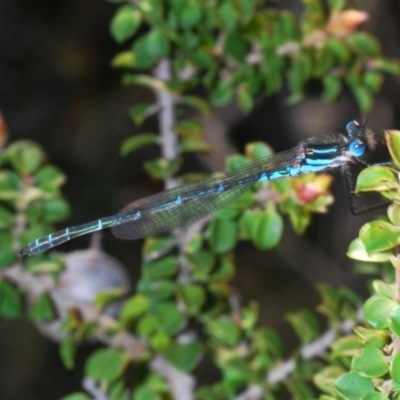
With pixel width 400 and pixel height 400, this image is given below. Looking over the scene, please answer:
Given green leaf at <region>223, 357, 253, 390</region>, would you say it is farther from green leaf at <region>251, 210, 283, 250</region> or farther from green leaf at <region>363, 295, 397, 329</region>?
green leaf at <region>363, 295, 397, 329</region>

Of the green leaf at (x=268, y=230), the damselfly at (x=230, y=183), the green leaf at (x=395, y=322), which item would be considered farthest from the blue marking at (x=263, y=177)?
the green leaf at (x=395, y=322)

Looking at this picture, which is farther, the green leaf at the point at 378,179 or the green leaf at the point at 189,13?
the green leaf at the point at 189,13

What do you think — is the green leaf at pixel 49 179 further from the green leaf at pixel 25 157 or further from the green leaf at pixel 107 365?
the green leaf at pixel 107 365

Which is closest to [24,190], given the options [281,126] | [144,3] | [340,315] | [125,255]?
[144,3]

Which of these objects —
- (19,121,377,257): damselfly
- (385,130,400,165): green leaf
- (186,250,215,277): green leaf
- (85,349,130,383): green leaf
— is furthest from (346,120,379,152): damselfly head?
(85,349,130,383): green leaf

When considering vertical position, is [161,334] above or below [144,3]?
below

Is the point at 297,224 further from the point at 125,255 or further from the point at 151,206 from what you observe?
the point at 125,255
